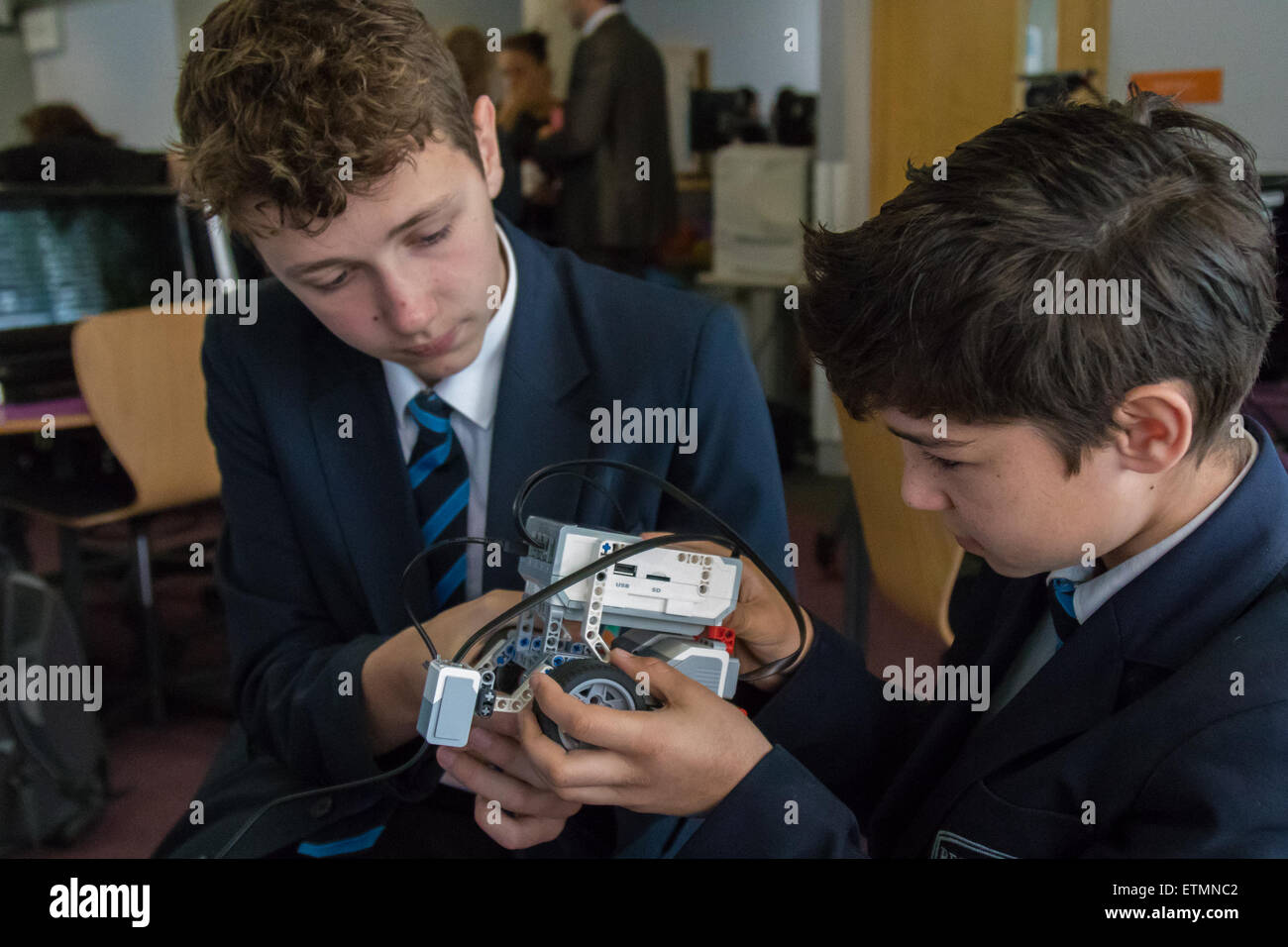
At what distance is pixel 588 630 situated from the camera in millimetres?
760

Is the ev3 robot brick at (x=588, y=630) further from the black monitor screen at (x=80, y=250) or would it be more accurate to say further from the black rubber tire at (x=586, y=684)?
the black monitor screen at (x=80, y=250)

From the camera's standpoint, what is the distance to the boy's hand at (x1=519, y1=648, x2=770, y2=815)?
0.73m

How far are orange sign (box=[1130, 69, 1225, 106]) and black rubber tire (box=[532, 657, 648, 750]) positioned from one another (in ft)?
3.59

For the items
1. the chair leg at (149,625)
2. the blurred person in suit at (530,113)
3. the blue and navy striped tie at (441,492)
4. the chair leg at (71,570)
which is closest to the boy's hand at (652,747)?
the blue and navy striped tie at (441,492)

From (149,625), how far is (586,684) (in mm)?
2236

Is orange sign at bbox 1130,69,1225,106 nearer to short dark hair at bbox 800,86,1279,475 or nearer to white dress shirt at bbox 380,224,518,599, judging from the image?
short dark hair at bbox 800,86,1279,475

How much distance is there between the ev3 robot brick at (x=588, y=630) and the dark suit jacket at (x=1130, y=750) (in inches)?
4.6

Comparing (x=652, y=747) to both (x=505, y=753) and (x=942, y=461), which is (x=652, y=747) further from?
(x=942, y=461)

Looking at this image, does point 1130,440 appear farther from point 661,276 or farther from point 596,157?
point 661,276

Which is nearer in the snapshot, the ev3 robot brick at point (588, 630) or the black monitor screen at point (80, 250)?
the ev3 robot brick at point (588, 630)

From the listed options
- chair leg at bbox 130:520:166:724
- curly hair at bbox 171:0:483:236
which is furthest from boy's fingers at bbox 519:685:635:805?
chair leg at bbox 130:520:166:724

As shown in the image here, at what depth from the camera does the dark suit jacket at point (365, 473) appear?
107 centimetres

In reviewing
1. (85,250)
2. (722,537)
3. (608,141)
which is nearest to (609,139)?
(608,141)
